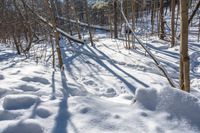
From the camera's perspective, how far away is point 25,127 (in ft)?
6.66

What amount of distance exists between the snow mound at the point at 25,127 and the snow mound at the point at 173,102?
0.82 metres

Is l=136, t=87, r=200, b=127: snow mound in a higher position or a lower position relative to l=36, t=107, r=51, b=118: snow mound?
higher

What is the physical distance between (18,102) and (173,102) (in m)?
1.32

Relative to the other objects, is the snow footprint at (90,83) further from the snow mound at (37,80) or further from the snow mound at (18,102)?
the snow mound at (18,102)

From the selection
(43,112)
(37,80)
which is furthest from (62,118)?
(37,80)

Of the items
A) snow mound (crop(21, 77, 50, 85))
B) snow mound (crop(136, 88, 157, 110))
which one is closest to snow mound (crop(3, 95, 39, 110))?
snow mound (crop(136, 88, 157, 110))

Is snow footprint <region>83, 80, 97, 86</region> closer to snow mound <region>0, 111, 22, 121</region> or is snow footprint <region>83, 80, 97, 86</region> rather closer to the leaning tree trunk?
the leaning tree trunk

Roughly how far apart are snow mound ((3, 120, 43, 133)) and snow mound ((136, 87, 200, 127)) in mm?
825

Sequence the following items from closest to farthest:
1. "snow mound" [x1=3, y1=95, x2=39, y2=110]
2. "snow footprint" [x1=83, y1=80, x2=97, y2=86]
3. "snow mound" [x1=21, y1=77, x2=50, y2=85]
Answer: "snow mound" [x1=3, y1=95, x2=39, y2=110] < "snow mound" [x1=21, y1=77, x2=50, y2=85] < "snow footprint" [x1=83, y1=80, x2=97, y2=86]

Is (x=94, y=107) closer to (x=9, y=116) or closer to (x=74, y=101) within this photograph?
(x=74, y=101)

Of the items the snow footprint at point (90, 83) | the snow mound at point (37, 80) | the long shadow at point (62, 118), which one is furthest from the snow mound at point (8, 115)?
the snow footprint at point (90, 83)

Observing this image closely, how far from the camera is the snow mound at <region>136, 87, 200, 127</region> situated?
2072 millimetres

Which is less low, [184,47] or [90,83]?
[184,47]

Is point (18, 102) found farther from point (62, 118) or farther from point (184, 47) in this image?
point (184, 47)
